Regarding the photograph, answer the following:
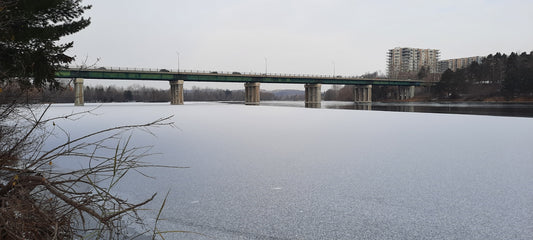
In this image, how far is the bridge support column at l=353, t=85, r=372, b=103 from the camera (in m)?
139

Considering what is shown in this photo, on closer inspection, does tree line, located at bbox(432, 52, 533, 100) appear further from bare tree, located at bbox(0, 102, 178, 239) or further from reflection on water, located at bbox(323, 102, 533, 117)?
bare tree, located at bbox(0, 102, 178, 239)

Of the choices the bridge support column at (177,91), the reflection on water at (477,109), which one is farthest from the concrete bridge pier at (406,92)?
the bridge support column at (177,91)

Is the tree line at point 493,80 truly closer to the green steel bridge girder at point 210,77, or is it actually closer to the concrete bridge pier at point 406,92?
the concrete bridge pier at point 406,92

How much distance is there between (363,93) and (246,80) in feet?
175

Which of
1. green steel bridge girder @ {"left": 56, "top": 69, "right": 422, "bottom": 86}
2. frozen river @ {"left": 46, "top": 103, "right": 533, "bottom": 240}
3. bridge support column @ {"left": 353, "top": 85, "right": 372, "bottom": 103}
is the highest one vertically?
green steel bridge girder @ {"left": 56, "top": 69, "right": 422, "bottom": 86}

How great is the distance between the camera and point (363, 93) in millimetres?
141750

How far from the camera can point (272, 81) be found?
117562 mm

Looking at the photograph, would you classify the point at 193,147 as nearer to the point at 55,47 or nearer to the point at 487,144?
the point at 55,47

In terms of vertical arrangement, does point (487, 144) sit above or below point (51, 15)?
below

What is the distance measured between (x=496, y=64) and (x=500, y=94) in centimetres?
3235

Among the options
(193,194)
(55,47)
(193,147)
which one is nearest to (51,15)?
(55,47)

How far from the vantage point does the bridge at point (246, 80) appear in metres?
90.2

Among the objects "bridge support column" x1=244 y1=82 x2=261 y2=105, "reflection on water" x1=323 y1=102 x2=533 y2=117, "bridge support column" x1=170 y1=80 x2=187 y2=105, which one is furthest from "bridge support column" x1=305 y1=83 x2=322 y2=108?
"bridge support column" x1=170 y1=80 x2=187 y2=105

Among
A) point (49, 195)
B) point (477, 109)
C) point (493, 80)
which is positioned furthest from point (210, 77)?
point (493, 80)
